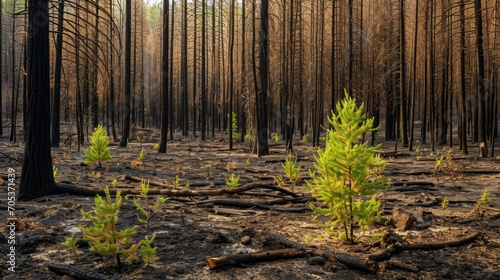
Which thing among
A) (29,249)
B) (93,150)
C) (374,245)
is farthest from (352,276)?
(93,150)

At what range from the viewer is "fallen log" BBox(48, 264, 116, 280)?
312 centimetres

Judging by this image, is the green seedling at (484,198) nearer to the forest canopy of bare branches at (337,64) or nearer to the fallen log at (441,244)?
the fallen log at (441,244)

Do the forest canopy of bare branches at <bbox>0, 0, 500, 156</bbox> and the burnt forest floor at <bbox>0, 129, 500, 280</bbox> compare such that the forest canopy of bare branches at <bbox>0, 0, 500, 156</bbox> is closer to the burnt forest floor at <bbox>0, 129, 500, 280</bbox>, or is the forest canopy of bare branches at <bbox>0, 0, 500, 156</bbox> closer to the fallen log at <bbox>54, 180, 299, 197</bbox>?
the fallen log at <bbox>54, 180, 299, 197</bbox>

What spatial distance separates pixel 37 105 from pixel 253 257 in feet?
14.0

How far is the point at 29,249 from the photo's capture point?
389 centimetres

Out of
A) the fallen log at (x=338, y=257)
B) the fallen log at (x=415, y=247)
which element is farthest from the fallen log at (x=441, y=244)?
the fallen log at (x=338, y=257)

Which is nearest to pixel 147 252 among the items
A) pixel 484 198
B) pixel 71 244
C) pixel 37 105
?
pixel 71 244

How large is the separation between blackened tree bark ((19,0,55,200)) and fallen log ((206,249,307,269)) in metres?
3.87

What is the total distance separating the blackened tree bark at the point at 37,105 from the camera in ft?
18.6

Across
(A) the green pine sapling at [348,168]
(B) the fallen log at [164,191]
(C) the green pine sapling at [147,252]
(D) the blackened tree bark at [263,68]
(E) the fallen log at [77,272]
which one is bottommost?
(E) the fallen log at [77,272]

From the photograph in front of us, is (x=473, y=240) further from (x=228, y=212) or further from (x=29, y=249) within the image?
(x=29, y=249)

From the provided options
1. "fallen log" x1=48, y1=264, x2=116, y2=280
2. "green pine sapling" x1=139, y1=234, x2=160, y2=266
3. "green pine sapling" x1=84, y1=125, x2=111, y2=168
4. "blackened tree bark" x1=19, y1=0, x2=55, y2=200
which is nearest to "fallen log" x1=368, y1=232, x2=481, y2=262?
"green pine sapling" x1=139, y1=234, x2=160, y2=266

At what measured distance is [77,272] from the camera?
3203mm

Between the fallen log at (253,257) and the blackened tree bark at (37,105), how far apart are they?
12.7ft
